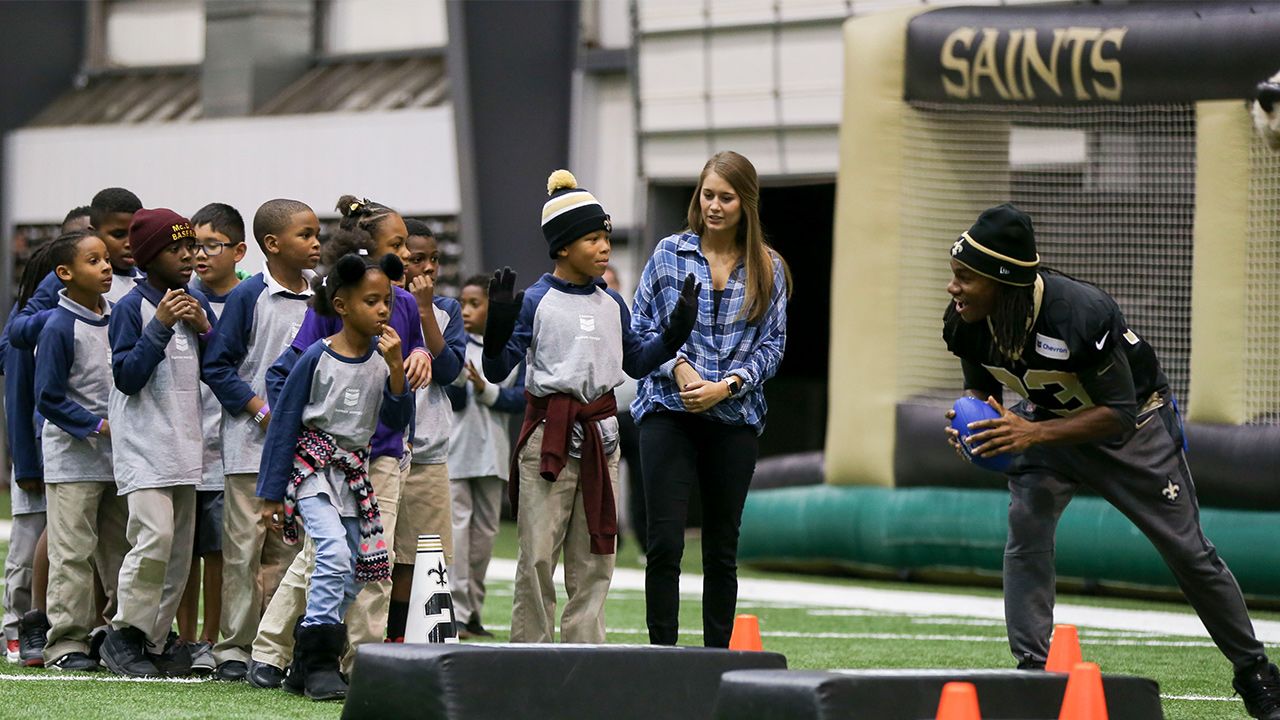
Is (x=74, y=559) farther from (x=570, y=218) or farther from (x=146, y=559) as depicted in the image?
(x=570, y=218)

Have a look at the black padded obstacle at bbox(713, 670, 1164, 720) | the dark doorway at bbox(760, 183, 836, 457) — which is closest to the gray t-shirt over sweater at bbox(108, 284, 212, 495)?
the black padded obstacle at bbox(713, 670, 1164, 720)

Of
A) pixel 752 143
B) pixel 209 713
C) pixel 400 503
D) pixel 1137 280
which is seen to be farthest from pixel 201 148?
pixel 209 713

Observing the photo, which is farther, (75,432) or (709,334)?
(75,432)

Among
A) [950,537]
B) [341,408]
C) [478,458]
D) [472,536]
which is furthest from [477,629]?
[950,537]

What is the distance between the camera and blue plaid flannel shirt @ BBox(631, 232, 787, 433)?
7270mm

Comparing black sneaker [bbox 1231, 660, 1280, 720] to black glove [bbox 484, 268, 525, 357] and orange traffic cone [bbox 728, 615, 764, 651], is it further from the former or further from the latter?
black glove [bbox 484, 268, 525, 357]

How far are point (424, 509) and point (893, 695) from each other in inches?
134

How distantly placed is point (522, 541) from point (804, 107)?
33.0 ft

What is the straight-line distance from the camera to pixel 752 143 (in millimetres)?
17188

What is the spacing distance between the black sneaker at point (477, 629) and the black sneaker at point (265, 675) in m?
2.25

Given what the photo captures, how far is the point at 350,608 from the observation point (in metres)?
7.31

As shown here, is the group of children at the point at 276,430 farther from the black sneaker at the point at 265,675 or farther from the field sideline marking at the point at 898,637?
the field sideline marking at the point at 898,637

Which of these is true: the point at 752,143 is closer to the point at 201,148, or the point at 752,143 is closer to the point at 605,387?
the point at 201,148

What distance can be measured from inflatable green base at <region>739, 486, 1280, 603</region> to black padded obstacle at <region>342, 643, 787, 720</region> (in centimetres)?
646
